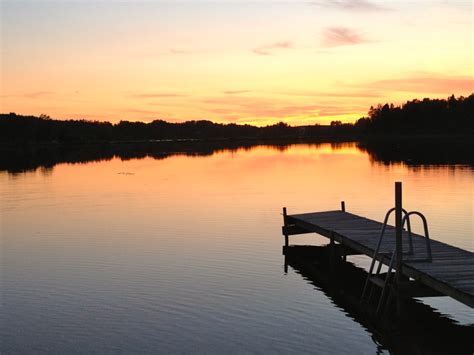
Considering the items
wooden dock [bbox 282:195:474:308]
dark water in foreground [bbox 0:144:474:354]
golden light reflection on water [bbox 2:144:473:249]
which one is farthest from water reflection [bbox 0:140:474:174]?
wooden dock [bbox 282:195:474:308]

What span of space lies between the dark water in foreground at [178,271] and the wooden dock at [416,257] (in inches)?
48.7

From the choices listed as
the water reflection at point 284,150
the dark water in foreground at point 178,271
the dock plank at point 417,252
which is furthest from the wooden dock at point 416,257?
the water reflection at point 284,150

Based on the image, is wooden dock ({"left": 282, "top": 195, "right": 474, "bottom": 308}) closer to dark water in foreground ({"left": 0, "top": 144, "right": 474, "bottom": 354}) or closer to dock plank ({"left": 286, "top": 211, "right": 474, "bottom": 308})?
dock plank ({"left": 286, "top": 211, "right": 474, "bottom": 308})

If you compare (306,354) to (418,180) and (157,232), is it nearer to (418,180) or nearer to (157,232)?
(157,232)

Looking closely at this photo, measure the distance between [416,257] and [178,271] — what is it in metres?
7.72

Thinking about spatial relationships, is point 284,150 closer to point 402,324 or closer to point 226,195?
point 226,195

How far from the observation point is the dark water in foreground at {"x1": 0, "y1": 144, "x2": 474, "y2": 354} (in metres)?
14.3

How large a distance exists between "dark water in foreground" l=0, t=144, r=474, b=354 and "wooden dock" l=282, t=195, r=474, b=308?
1.24 meters

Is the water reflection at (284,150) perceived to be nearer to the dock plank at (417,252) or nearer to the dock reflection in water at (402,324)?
the dock plank at (417,252)

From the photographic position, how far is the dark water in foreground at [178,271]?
14297mm

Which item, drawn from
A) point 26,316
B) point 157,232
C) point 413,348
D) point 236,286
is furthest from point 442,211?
point 26,316

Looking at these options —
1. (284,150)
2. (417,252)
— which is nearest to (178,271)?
(417,252)

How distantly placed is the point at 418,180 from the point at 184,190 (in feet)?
60.9

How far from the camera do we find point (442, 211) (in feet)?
107
